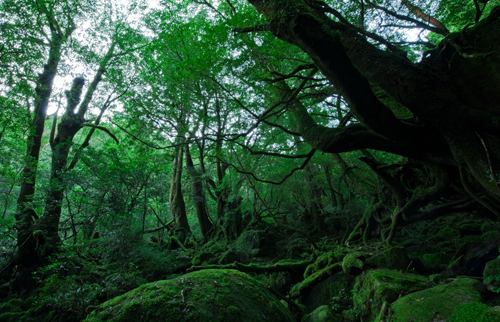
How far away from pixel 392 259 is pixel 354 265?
0.80m

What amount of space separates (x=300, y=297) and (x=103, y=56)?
12.3m

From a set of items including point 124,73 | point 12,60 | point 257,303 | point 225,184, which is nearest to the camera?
point 257,303

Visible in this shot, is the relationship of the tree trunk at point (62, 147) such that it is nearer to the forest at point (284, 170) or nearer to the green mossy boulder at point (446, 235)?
the forest at point (284, 170)

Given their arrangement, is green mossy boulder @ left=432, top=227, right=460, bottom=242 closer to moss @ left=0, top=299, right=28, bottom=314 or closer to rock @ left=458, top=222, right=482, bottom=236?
rock @ left=458, top=222, right=482, bottom=236

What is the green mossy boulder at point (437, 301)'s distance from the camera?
243 cm

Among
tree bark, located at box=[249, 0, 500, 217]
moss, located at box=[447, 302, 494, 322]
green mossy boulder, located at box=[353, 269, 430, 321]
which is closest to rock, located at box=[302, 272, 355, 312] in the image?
green mossy boulder, located at box=[353, 269, 430, 321]

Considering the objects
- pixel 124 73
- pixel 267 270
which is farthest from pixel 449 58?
pixel 124 73

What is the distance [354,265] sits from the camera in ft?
14.8

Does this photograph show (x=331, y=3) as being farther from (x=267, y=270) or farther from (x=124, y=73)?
(x=124, y=73)

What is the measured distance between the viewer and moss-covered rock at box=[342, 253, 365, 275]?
4473 mm

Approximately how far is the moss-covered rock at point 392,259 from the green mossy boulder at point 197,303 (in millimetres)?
2315

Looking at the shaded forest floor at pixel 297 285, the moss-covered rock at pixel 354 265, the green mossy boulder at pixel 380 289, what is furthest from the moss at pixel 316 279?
the green mossy boulder at pixel 380 289

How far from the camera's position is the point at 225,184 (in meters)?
11.1

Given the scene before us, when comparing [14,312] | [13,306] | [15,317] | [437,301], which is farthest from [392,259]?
[13,306]
